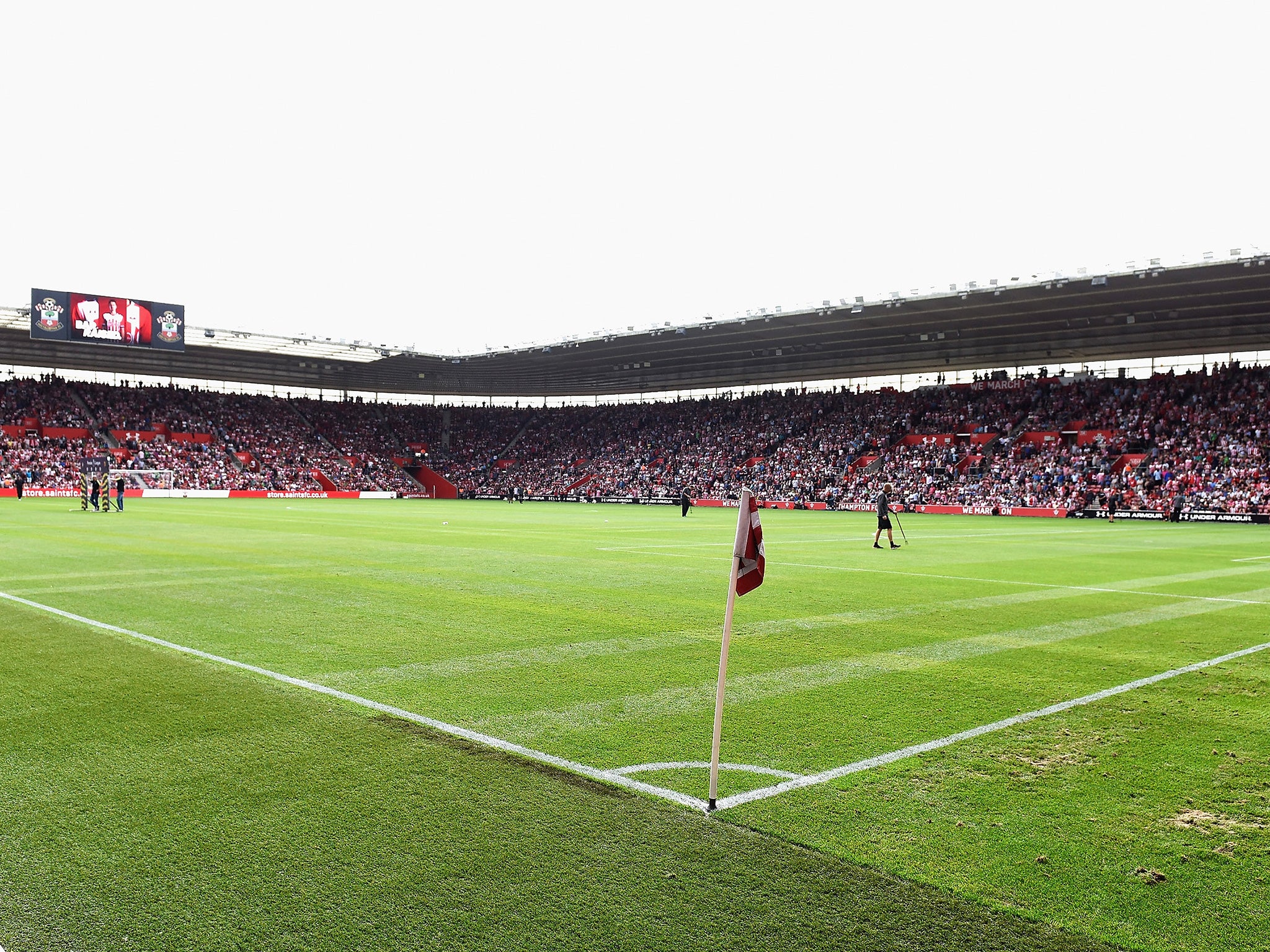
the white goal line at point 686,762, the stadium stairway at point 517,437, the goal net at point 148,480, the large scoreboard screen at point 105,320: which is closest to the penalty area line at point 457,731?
the white goal line at point 686,762

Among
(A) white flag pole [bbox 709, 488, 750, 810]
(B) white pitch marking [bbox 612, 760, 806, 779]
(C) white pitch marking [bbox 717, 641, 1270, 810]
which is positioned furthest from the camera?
(B) white pitch marking [bbox 612, 760, 806, 779]

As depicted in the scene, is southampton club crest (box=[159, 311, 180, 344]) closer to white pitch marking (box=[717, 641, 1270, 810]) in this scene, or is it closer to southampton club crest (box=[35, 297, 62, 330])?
southampton club crest (box=[35, 297, 62, 330])

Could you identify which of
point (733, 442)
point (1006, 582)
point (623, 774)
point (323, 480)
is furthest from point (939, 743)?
point (323, 480)

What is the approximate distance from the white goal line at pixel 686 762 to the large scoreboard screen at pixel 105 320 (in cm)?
5572

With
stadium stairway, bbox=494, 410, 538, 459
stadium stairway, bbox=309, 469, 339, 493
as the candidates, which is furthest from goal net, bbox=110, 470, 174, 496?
stadium stairway, bbox=494, 410, 538, 459

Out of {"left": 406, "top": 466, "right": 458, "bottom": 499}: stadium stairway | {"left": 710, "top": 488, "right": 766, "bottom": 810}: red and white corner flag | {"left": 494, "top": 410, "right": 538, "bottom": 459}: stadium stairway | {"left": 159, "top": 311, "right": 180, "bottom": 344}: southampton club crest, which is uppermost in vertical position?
{"left": 159, "top": 311, "right": 180, "bottom": 344}: southampton club crest

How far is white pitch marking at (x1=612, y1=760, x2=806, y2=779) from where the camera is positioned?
17.7ft

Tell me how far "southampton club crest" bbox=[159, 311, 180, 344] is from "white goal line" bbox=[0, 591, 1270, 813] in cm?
5636

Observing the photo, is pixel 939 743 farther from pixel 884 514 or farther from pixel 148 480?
pixel 148 480

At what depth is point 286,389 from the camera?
84.6 meters

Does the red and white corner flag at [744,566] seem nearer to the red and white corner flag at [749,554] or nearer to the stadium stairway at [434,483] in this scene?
the red and white corner flag at [749,554]

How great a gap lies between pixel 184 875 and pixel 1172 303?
179ft

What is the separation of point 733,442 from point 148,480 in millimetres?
44543

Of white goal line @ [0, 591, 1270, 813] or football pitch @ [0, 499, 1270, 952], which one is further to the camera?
white goal line @ [0, 591, 1270, 813]
